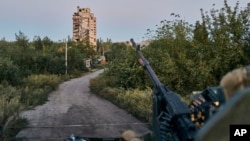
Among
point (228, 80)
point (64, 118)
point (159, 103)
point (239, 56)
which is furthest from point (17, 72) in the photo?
point (228, 80)

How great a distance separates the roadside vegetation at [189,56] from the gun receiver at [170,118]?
11.0m

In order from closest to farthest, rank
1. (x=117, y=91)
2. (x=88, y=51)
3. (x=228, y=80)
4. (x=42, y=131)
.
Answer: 1. (x=228, y=80)
2. (x=42, y=131)
3. (x=117, y=91)
4. (x=88, y=51)

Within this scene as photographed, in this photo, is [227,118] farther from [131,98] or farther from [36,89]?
[36,89]

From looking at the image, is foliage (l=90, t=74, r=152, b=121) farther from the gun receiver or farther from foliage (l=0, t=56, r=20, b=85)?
the gun receiver

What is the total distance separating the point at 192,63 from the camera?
1588cm

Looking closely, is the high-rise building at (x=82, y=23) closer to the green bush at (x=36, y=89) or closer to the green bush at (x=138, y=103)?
the green bush at (x=36, y=89)

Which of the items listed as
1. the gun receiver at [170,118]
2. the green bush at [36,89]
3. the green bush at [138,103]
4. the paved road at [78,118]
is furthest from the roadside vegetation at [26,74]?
the gun receiver at [170,118]

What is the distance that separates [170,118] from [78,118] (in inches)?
545

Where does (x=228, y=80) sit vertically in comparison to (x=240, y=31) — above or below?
below

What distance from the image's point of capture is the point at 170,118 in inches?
91.4

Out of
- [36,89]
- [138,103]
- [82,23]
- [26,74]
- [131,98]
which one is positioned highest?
[82,23]

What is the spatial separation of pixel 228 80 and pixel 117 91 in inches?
802

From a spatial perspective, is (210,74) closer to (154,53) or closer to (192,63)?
(192,63)

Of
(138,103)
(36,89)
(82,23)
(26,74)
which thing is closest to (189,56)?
(138,103)
